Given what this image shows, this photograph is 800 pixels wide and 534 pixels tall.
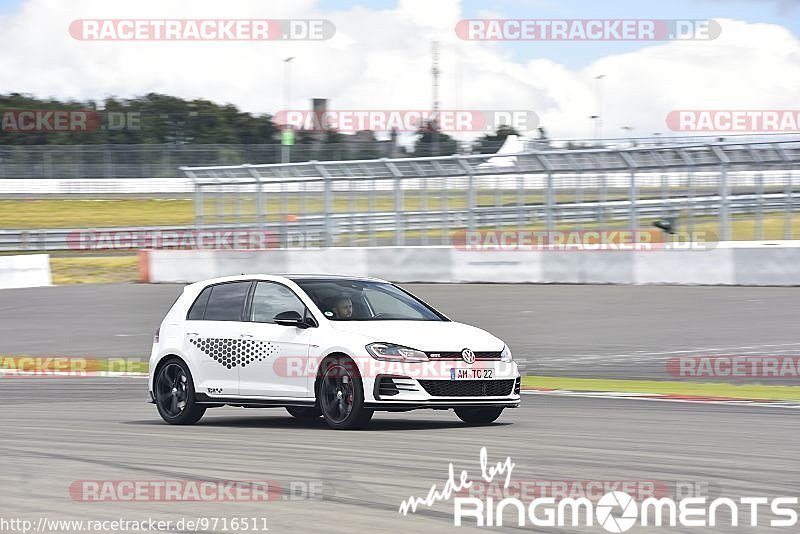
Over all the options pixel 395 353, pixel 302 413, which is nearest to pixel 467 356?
pixel 395 353

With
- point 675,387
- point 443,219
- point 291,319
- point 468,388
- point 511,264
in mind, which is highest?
point 443,219

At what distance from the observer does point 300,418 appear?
12.9 metres

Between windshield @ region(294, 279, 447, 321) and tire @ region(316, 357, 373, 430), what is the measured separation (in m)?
0.57

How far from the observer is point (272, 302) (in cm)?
1247

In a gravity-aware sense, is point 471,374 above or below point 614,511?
above

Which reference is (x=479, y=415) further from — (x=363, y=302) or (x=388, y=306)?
(x=363, y=302)

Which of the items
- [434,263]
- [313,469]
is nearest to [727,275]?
[434,263]

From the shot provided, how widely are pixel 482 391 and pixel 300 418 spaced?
2114 millimetres

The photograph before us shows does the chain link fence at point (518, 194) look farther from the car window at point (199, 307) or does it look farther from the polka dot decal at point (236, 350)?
the polka dot decal at point (236, 350)

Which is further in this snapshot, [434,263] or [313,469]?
[434,263]

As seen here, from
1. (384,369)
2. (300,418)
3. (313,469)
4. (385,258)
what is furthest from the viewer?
(385,258)

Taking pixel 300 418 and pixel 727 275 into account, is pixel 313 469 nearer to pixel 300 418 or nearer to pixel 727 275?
pixel 300 418

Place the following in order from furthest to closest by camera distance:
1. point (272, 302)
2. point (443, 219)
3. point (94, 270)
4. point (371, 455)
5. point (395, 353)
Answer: point (94, 270), point (443, 219), point (272, 302), point (395, 353), point (371, 455)

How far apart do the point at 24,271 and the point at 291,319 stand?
23171 mm
